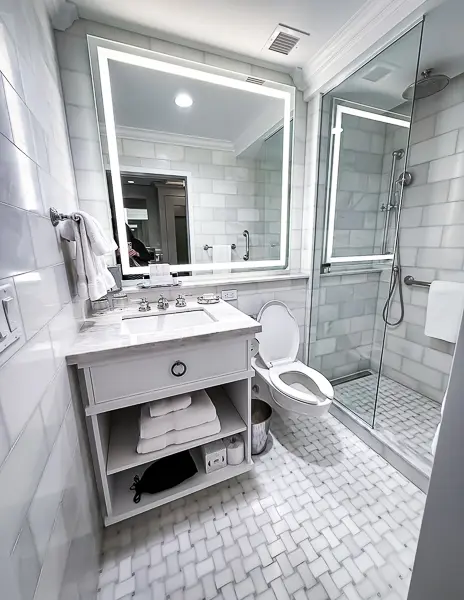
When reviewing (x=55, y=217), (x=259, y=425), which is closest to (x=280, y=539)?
(x=259, y=425)

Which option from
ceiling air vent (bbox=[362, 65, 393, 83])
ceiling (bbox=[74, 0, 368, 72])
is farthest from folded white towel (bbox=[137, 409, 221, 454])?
ceiling air vent (bbox=[362, 65, 393, 83])

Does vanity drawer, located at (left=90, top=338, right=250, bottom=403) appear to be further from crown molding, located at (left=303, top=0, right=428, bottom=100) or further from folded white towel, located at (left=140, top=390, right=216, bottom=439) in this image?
crown molding, located at (left=303, top=0, right=428, bottom=100)

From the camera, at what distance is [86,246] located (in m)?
0.95

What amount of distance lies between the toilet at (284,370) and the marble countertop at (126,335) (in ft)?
1.68

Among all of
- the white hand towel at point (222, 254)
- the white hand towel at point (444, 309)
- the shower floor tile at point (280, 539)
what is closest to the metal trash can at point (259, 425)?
the shower floor tile at point (280, 539)

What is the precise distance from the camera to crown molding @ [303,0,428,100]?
44.8 inches

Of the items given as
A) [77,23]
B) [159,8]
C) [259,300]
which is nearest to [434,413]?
[259,300]

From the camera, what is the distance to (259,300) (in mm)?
1807

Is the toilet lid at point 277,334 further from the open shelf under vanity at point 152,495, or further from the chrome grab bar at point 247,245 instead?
the open shelf under vanity at point 152,495

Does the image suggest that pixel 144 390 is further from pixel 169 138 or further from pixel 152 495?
pixel 169 138

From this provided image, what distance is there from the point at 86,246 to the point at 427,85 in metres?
2.25

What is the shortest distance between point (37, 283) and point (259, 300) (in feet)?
4.44

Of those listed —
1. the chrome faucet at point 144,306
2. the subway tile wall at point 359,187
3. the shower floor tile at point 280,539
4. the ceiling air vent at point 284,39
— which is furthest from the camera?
the subway tile wall at point 359,187

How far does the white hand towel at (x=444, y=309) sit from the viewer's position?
1.65 m
